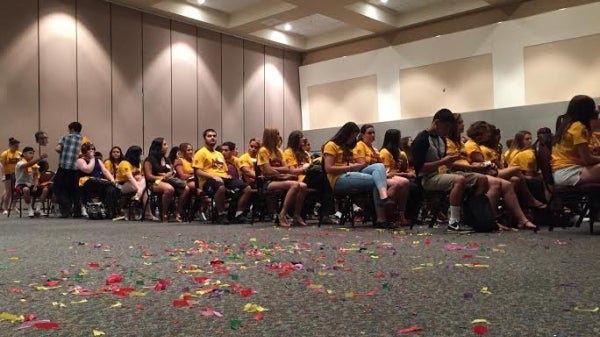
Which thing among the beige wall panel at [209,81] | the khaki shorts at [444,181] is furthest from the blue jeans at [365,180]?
the beige wall panel at [209,81]

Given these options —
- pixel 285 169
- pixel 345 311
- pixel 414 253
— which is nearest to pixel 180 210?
pixel 285 169

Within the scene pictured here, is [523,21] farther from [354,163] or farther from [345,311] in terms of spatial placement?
[345,311]

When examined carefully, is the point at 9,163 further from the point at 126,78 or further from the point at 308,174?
the point at 308,174

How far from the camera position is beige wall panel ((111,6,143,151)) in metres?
11.5

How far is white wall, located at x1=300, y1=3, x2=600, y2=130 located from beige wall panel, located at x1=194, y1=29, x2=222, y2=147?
9.31ft

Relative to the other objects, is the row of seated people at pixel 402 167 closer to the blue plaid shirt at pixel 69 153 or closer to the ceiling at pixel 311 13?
the blue plaid shirt at pixel 69 153

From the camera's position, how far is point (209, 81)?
43.1ft

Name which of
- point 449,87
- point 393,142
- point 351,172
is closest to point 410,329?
point 351,172

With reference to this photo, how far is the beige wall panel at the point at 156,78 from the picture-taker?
11969mm

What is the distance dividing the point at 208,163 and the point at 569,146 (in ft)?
12.7

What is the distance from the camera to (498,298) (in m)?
1.89

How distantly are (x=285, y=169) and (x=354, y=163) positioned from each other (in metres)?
0.90

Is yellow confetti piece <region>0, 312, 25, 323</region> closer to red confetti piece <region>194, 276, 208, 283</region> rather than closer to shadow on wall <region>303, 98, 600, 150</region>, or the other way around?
red confetti piece <region>194, 276, 208, 283</region>

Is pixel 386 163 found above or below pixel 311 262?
above
